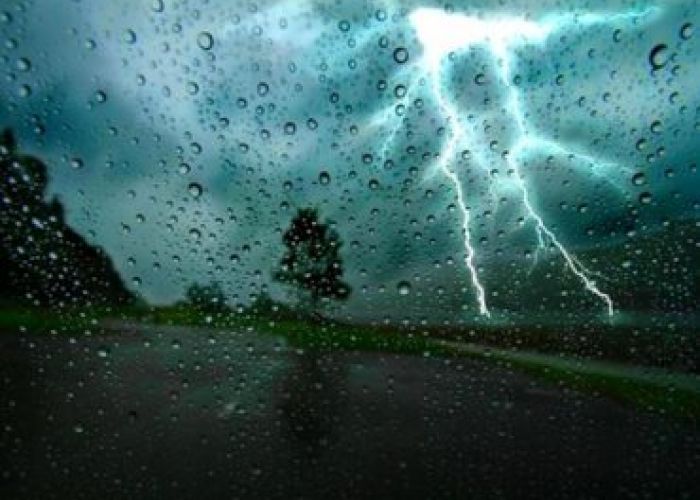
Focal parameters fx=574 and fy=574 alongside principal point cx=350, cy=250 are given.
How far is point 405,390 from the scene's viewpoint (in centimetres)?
381

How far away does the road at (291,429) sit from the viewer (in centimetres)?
290

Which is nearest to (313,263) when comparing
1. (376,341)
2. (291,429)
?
(376,341)

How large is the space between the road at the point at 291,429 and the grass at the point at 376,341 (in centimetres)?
9

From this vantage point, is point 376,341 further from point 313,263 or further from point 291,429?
point 291,429

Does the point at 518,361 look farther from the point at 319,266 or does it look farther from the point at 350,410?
the point at 350,410

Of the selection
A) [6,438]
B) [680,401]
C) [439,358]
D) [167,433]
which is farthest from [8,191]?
[680,401]

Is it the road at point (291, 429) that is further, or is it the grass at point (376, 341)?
the road at point (291, 429)

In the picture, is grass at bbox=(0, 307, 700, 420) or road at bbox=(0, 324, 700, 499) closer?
grass at bbox=(0, 307, 700, 420)

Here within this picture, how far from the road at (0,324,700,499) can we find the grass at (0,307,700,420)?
0.29 feet

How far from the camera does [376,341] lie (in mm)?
2750

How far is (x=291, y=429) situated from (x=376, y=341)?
1.78 meters

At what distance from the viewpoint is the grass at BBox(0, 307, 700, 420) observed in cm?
264

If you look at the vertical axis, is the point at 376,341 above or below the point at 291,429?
below

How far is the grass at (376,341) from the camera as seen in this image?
2645 millimetres
